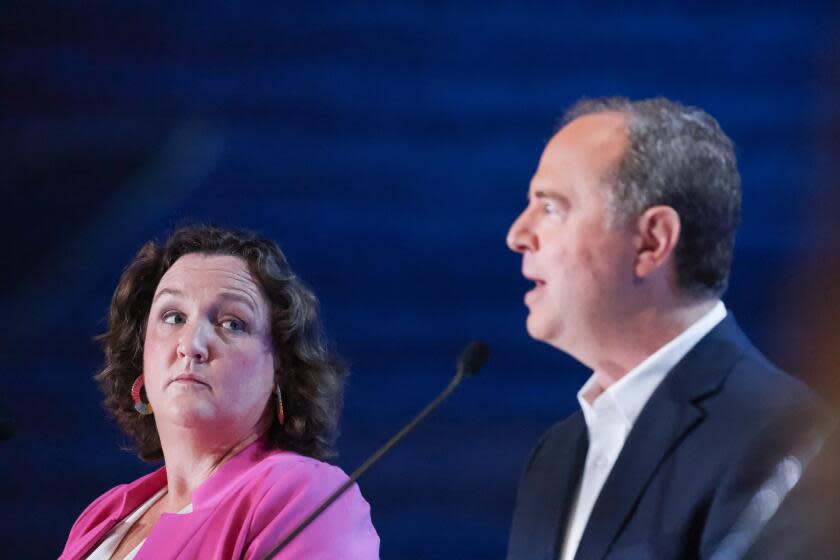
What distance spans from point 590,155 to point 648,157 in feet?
0.25

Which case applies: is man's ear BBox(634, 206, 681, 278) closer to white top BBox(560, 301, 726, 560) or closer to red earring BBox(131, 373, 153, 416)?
white top BBox(560, 301, 726, 560)

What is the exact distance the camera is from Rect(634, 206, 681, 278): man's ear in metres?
1.66

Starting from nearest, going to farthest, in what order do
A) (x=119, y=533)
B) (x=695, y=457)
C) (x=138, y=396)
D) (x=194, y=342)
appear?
(x=695, y=457), (x=194, y=342), (x=119, y=533), (x=138, y=396)

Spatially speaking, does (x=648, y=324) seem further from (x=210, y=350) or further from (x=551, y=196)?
(x=210, y=350)

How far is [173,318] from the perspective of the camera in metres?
2.24

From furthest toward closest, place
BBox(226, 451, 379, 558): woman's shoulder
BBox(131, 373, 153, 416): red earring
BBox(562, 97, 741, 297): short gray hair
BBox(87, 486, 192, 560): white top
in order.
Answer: BBox(131, 373, 153, 416): red earring
BBox(87, 486, 192, 560): white top
BBox(226, 451, 379, 558): woman's shoulder
BBox(562, 97, 741, 297): short gray hair

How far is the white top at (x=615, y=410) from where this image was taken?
66.4 inches

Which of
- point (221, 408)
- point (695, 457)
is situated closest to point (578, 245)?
point (695, 457)

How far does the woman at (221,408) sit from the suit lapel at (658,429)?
55 cm

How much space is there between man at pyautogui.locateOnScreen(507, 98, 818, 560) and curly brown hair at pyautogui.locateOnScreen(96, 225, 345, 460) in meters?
0.68

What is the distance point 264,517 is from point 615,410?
62 centimetres

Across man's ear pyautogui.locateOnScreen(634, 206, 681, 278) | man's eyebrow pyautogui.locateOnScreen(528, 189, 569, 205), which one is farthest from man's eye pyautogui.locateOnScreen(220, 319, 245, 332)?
man's ear pyautogui.locateOnScreen(634, 206, 681, 278)

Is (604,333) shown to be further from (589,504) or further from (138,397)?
(138,397)

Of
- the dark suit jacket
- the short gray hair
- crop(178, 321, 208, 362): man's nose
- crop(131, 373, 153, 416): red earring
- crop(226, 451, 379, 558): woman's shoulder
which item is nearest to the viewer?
the dark suit jacket
